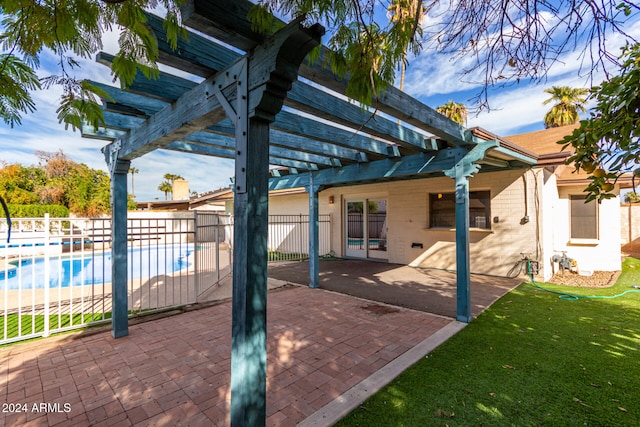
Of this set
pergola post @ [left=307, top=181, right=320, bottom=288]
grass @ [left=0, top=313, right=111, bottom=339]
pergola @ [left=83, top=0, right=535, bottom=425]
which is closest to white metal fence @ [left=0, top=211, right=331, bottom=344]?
grass @ [left=0, top=313, right=111, bottom=339]

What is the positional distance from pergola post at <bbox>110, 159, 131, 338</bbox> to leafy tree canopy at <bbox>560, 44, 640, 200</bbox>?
474cm

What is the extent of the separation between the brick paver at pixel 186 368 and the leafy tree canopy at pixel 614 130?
261cm

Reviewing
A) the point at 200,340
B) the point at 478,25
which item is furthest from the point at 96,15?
the point at 200,340

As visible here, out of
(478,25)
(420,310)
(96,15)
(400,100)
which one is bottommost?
(420,310)

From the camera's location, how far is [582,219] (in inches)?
333

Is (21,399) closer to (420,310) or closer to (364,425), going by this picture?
(364,425)

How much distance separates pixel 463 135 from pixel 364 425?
3.87 metres

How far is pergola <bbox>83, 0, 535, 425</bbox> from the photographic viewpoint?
1.71m

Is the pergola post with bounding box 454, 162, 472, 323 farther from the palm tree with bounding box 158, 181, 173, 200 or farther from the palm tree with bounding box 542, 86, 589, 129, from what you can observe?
the palm tree with bounding box 158, 181, 173, 200

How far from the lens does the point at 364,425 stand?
7.48ft

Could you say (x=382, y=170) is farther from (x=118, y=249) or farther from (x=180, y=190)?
(x=180, y=190)

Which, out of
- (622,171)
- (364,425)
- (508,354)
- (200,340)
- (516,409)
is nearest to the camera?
(622,171)

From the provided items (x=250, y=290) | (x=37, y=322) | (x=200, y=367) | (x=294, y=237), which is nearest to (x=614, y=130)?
(x=250, y=290)

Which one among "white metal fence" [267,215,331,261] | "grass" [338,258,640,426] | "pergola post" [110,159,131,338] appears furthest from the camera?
"white metal fence" [267,215,331,261]
